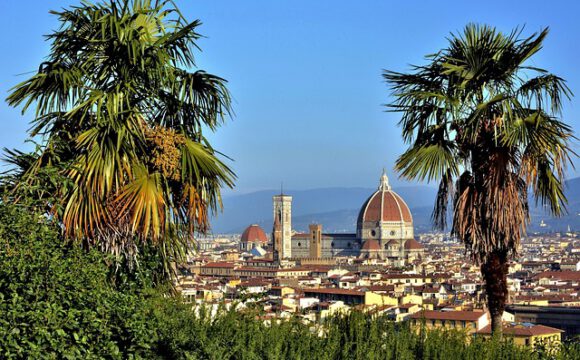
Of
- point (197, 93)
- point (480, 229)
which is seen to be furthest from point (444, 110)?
point (197, 93)

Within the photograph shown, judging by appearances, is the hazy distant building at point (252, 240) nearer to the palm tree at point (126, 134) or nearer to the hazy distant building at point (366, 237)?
the hazy distant building at point (366, 237)

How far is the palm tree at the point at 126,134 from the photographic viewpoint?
204 inches

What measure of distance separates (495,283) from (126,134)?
2397mm

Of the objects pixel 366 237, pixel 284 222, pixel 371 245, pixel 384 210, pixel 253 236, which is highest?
pixel 384 210

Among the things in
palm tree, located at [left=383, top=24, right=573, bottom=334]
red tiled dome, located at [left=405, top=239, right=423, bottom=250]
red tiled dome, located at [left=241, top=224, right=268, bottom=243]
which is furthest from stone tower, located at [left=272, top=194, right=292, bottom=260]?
palm tree, located at [left=383, top=24, right=573, bottom=334]

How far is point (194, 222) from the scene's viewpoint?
5.65m

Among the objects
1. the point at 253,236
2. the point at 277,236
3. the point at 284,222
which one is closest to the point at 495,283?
the point at 277,236

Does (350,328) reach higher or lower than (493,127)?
lower

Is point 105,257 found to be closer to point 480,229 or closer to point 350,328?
point 350,328

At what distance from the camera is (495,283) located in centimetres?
574

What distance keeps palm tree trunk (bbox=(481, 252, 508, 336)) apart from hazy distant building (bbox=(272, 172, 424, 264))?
102357mm

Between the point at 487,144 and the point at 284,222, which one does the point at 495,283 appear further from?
the point at 284,222

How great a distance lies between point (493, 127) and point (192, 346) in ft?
7.73

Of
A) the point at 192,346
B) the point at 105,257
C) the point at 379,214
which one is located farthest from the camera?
the point at 379,214
